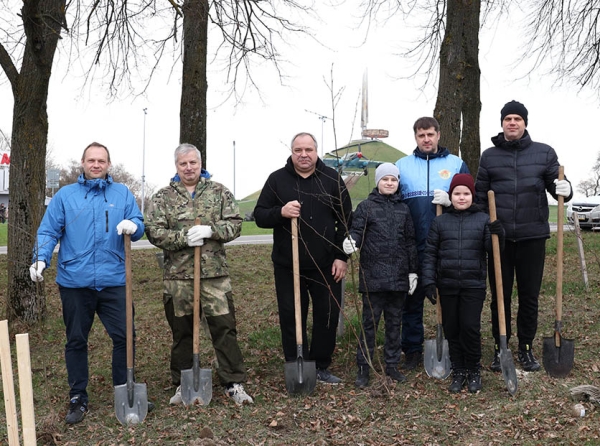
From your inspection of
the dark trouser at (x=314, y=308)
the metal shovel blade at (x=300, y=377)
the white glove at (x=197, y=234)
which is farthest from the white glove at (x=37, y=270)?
the metal shovel blade at (x=300, y=377)

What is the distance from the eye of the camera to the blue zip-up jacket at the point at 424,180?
539cm

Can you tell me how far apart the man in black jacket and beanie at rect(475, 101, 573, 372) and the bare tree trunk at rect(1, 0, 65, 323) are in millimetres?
5059

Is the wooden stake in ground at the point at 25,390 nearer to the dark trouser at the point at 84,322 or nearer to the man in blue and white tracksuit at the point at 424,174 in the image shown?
the dark trouser at the point at 84,322

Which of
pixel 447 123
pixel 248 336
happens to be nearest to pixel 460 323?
pixel 248 336

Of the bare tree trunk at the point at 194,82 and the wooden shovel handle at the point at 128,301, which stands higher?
the bare tree trunk at the point at 194,82

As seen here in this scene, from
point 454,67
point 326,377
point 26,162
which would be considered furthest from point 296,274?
point 454,67

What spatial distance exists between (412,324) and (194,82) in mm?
4228

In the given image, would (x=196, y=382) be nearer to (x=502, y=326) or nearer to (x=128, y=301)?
(x=128, y=301)

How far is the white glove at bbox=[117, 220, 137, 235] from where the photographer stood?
15.3 feet

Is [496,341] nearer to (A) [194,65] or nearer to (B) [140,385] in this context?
(B) [140,385]

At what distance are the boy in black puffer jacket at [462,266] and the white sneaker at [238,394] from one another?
160 centimetres

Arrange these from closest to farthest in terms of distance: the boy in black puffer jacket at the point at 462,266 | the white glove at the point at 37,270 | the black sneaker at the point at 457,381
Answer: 1. the white glove at the point at 37,270
2. the boy in black puffer jacket at the point at 462,266
3. the black sneaker at the point at 457,381

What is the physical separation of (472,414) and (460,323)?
763 mm

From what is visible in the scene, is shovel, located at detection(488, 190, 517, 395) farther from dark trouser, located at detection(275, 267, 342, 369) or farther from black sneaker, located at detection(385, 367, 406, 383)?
dark trouser, located at detection(275, 267, 342, 369)
